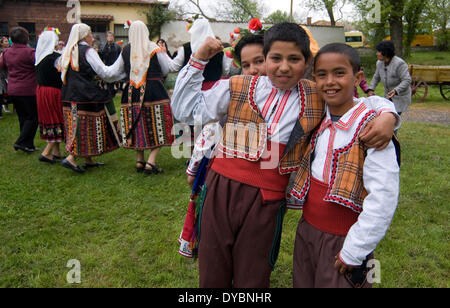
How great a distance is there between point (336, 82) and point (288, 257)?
188 cm

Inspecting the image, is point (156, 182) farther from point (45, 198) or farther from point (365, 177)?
point (365, 177)

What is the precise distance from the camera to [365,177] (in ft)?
4.83

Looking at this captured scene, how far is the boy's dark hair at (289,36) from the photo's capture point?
1.57m

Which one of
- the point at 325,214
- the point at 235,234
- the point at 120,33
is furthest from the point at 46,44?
the point at 120,33

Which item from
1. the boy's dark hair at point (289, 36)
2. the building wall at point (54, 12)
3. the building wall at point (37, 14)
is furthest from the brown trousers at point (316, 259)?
the building wall at point (37, 14)

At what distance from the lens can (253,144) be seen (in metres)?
1.63

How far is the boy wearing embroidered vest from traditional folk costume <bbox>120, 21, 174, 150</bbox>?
3335 millimetres

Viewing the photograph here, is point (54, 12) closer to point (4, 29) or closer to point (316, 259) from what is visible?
point (4, 29)

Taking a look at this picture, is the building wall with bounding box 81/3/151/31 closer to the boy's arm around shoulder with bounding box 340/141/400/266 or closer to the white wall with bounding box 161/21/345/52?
the white wall with bounding box 161/21/345/52

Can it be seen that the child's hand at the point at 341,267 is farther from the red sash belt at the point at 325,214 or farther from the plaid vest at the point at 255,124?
the plaid vest at the point at 255,124

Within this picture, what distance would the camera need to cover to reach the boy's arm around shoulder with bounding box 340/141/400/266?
4.63ft

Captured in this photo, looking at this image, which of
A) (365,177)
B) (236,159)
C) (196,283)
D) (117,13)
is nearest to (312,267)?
(365,177)

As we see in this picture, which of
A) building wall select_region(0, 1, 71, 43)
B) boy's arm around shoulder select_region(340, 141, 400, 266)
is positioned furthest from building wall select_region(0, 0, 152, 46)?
boy's arm around shoulder select_region(340, 141, 400, 266)

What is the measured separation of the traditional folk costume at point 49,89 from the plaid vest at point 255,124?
14.0 feet
